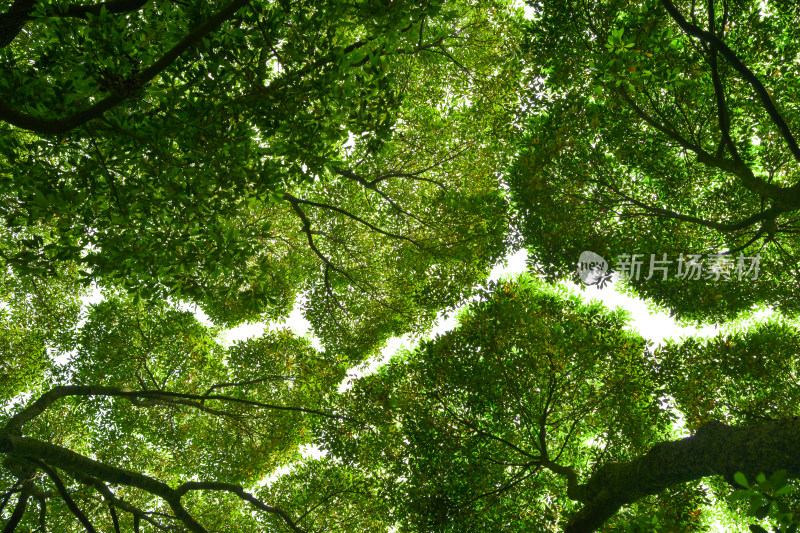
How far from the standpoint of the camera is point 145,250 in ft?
20.4

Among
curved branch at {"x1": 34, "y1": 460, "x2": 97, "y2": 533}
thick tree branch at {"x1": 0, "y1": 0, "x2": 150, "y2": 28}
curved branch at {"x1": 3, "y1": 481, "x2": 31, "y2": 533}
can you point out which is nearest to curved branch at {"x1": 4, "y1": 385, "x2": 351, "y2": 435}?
curved branch at {"x1": 3, "y1": 481, "x2": 31, "y2": 533}

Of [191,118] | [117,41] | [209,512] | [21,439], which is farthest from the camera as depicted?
[209,512]

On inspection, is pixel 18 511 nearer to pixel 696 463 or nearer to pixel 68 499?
pixel 68 499

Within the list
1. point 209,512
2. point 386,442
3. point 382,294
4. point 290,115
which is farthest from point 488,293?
point 209,512

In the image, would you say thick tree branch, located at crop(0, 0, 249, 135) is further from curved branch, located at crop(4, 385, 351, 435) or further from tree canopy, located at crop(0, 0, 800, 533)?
curved branch, located at crop(4, 385, 351, 435)

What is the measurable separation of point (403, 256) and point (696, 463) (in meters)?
7.90

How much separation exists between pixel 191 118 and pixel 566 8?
7076mm

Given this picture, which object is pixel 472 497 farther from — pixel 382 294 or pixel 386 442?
pixel 382 294

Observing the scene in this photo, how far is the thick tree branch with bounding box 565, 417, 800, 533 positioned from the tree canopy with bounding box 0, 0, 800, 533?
0.13 ft

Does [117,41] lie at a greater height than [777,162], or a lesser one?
lesser

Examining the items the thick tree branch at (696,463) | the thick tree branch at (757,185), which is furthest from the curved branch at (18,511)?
the thick tree branch at (757,185)

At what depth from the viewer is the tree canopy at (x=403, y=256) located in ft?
19.3

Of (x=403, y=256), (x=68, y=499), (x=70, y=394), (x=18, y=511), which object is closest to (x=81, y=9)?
(x=68, y=499)

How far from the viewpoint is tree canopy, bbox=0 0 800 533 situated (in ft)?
19.3
